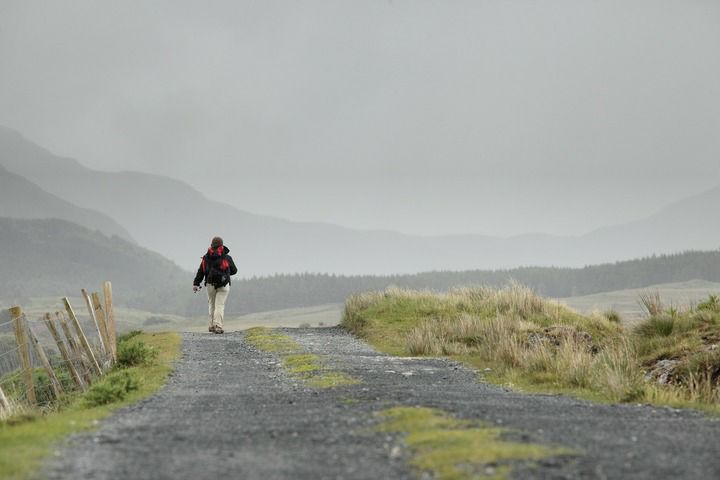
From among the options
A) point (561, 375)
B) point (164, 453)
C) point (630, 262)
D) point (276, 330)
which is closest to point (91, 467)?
point (164, 453)

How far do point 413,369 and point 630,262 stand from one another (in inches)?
6671

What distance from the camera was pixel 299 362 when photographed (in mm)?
22266

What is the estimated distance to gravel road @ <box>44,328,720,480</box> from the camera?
29.9 feet

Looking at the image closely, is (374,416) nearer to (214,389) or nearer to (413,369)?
(214,389)

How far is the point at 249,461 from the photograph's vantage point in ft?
31.7

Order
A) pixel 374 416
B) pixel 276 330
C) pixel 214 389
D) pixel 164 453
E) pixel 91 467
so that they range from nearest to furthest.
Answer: pixel 91 467, pixel 164 453, pixel 374 416, pixel 214 389, pixel 276 330

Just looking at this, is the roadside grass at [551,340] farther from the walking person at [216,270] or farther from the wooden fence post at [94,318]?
the wooden fence post at [94,318]

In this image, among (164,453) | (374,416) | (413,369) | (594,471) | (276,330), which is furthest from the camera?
(276,330)

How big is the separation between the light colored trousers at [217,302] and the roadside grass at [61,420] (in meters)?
10.9

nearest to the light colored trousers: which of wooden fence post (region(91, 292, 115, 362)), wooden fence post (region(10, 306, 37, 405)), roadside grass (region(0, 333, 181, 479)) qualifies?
wooden fence post (region(91, 292, 115, 362))

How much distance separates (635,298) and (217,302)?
1558 cm

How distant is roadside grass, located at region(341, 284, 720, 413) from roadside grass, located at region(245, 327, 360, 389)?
10.7 ft

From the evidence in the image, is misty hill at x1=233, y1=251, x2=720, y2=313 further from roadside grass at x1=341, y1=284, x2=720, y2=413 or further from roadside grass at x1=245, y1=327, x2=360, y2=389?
roadside grass at x1=245, y1=327, x2=360, y2=389

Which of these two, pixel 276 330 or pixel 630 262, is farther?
pixel 630 262
